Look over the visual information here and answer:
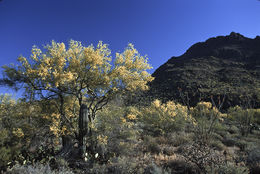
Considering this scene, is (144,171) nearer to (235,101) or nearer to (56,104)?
(56,104)

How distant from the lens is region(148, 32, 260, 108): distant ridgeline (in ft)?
102

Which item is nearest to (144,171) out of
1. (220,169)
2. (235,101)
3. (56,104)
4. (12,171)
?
(220,169)

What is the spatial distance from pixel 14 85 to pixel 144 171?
6.95 m

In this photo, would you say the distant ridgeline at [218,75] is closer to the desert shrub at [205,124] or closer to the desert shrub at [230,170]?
the desert shrub at [205,124]

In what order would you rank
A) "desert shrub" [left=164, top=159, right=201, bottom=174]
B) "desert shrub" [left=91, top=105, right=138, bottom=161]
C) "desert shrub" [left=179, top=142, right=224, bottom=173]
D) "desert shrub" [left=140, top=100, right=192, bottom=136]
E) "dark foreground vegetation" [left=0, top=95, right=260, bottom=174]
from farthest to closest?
"desert shrub" [left=140, top=100, right=192, bottom=136] < "desert shrub" [left=91, top=105, right=138, bottom=161] < "desert shrub" [left=164, top=159, right=201, bottom=174] < "dark foreground vegetation" [left=0, top=95, right=260, bottom=174] < "desert shrub" [left=179, top=142, right=224, bottom=173]

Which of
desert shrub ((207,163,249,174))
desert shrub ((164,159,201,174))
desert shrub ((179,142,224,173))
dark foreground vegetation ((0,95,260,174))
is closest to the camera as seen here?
desert shrub ((207,163,249,174))

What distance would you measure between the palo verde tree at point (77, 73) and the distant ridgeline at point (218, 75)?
935cm

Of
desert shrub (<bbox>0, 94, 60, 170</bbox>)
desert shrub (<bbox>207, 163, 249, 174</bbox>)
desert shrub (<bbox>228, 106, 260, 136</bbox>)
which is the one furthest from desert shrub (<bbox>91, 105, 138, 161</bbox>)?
desert shrub (<bbox>228, 106, 260, 136</bbox>)

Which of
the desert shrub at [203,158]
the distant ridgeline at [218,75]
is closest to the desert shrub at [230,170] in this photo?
the desert shrub at [203,158]

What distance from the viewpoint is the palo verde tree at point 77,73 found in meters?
5.62

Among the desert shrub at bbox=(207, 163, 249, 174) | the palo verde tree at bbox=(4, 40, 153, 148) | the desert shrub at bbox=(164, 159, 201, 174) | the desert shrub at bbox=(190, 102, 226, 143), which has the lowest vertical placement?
the desert shrub at bbox=(164, 159, 201, 174)

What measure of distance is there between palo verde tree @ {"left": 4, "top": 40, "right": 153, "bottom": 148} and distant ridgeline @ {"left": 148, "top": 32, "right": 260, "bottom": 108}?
9353mm

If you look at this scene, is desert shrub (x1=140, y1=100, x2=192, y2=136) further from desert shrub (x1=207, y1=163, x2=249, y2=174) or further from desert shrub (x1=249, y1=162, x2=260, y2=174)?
desert shrub (x1=207, y1=163, x2=249, y2=174)

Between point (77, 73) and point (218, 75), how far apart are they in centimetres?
5165
